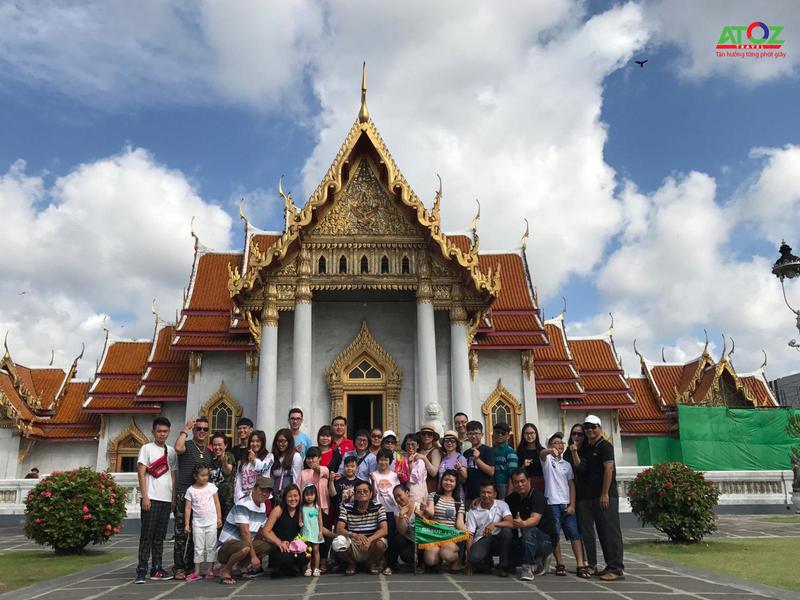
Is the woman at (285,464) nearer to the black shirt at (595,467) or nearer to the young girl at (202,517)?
the young girl at (202,517)

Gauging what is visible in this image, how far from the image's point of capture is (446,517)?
6.51 meters

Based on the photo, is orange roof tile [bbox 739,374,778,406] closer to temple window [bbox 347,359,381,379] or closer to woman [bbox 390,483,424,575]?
temple window [bbox 347,359,381,379]

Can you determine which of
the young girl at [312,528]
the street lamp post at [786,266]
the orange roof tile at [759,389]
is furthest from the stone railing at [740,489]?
the orange roof tile at [759,389]

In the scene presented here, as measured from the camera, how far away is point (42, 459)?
2034 centimetres

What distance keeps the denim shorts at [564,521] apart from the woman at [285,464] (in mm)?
2700

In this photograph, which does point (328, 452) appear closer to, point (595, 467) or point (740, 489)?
point (595, 467)

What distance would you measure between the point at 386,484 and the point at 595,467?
217 cm

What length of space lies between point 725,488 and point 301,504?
1089cm

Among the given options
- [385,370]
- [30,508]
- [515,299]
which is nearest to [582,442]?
[30,508]

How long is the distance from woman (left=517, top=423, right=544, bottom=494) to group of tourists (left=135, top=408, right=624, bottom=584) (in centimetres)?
1

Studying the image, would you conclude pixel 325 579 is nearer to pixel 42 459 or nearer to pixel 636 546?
pixel 636 546

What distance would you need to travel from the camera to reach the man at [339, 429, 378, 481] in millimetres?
6984

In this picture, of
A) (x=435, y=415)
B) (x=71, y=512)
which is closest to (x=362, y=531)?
(x=71, y=512)

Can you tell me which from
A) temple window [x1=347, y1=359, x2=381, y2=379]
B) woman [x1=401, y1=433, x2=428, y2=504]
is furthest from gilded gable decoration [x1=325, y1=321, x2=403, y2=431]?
woman [x1=401, y1=433, x2=428, y2=504]
